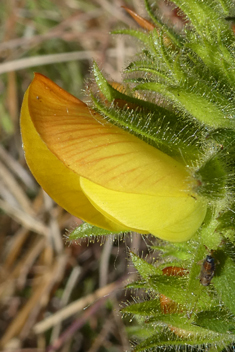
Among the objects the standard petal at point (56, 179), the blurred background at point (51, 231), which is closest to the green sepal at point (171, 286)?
the standard petal at point (56, 179)

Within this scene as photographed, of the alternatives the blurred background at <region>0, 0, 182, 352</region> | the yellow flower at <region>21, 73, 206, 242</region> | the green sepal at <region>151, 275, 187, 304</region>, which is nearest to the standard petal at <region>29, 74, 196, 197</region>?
the yellow flower at <region>21, 73, 206, 242</region>

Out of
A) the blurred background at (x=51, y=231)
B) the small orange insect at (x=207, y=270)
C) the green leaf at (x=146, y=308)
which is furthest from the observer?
the blurred background at (x=51, y=231)

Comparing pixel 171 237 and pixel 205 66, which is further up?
pixel 205 66

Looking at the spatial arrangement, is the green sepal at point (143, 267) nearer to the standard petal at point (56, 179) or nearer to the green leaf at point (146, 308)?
the green leaf at point (146, 308)

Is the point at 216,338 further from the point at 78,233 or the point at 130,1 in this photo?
the point at 130,1

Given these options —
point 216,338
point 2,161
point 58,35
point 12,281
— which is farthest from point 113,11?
point 216,338

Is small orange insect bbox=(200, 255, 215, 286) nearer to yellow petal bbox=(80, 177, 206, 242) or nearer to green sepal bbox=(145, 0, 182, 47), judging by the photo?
yellow petal bbox=(80, 177, 206, 242)
